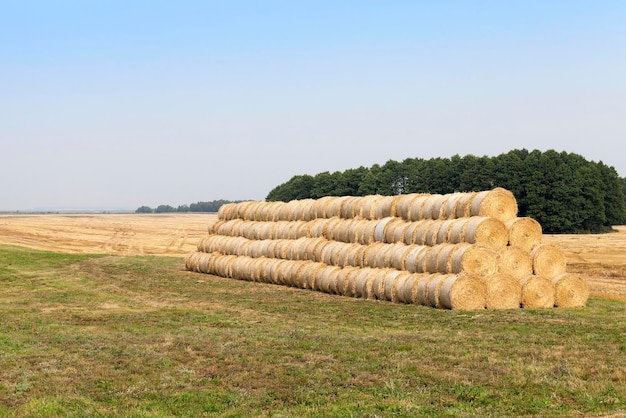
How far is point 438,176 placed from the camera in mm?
91312

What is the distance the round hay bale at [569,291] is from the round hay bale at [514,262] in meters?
0.98

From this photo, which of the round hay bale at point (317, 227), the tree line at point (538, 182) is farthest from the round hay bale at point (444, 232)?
the tree line at point (538, 182)

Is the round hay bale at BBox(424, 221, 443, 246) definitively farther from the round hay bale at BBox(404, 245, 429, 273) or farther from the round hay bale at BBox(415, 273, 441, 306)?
the round hay bale at BBox(415, 273, 441, 306)

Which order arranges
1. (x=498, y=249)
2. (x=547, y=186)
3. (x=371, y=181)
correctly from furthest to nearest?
(x=371, y=181)
(x=547, y=186)
(x=498, y=249)

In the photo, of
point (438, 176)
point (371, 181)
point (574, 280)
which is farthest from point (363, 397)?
point (371, 181)

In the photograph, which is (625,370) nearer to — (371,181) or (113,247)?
(113,247)

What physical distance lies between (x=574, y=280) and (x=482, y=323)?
6094mm

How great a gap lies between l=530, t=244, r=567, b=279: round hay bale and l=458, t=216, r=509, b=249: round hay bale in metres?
1.09

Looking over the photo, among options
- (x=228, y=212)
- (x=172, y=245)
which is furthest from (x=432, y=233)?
(x=172, y=245)

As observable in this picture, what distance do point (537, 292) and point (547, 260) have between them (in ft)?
4.26

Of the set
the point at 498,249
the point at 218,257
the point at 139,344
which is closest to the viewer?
the point at 139,344

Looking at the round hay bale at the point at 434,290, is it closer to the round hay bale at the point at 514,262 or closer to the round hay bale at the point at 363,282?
the round hay bale at the point at 514,262

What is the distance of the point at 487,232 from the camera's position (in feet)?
78.1

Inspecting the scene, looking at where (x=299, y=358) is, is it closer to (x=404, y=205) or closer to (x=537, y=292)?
(x=537, y=292)
